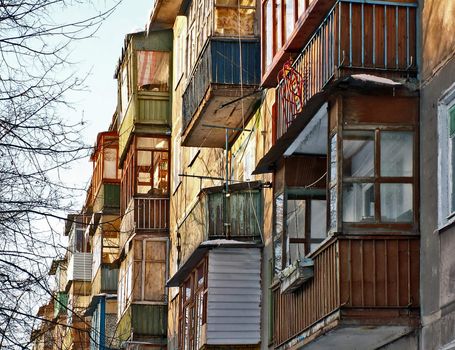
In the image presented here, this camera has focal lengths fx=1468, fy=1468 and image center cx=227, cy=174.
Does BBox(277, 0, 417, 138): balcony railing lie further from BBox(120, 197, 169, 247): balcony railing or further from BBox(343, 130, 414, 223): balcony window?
BBox(120, 197, 169, 247): balcony railing

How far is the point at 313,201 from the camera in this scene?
22.5 metres

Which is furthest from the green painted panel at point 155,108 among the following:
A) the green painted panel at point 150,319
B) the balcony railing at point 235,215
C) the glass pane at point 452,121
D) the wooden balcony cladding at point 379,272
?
the glass pane at point 452,121

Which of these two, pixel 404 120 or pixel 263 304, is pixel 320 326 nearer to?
pixel 404 120

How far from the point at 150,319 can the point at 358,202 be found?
1832 centimetres

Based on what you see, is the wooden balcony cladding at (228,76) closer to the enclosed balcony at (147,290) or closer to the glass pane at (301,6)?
the glass pane at (301,6)

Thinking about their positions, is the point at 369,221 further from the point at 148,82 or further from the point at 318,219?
the point at 148,82

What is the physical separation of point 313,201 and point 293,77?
98.0 inches

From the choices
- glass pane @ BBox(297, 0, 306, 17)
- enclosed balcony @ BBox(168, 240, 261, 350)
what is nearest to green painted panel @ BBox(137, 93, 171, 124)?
enclosed balcony @ BBox(168, 240, 261, 350)

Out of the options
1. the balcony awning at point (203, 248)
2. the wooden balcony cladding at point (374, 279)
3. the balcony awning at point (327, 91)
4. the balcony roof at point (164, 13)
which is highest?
the balcony roof at point (164, 13)

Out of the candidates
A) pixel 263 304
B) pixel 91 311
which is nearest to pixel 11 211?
pixel 263 304

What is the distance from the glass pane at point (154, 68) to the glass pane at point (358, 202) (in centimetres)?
1944

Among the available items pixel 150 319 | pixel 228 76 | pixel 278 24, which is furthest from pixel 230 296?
pixel 150 319

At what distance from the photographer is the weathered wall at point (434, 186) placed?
16922 millimetres

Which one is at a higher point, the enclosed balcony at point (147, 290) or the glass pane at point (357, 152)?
the enclosed balcony at point (147, 290)
